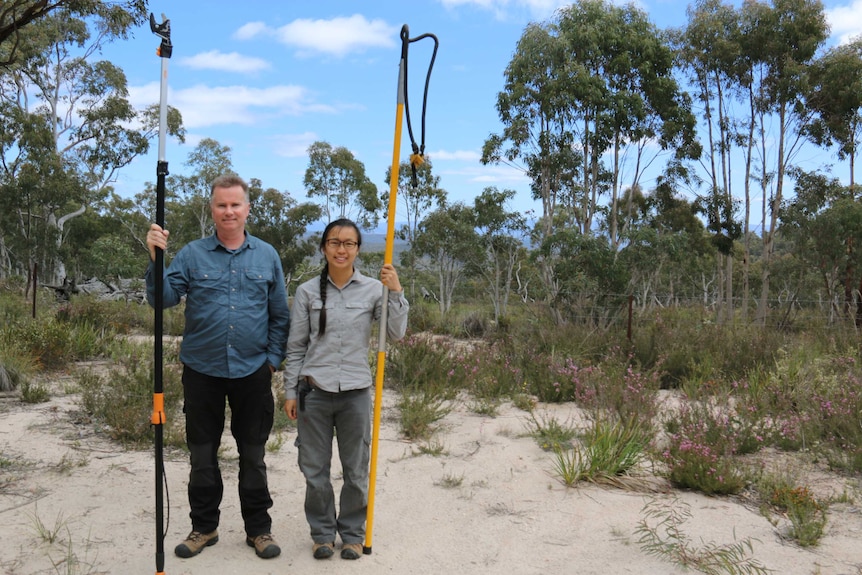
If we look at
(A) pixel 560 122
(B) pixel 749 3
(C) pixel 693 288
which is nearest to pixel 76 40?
(A) pixel 560 122

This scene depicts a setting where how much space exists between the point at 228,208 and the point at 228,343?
67 cm

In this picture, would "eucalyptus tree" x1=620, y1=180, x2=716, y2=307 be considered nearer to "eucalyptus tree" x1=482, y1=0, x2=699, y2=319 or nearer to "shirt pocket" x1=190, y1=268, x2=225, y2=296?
"eucalyptus tree" x1=482, y1=0, x2=699, y2=319

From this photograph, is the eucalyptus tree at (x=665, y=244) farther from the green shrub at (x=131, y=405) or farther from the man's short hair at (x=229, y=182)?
the man's short hair at (x=229, y=182)

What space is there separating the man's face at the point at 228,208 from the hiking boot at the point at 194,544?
161cm

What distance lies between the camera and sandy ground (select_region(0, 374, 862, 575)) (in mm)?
3670

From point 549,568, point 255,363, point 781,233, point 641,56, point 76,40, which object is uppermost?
point 76,40

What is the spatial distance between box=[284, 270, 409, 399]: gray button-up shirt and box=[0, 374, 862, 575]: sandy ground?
0.97 meters

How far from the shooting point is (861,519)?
14.5ft

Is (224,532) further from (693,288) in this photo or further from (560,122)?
(693,288)

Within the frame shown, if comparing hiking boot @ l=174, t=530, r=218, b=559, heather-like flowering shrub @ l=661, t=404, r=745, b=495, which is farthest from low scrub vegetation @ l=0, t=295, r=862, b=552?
hiking boot @ l=174, t=530, r=218, b=559

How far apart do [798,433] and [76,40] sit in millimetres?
31189

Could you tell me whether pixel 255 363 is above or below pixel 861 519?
above

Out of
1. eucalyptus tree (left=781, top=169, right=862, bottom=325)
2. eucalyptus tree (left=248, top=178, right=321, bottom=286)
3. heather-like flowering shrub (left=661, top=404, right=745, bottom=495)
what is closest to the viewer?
heather-like flowering shrub (left=661, top=404, right=745, bottom=495)

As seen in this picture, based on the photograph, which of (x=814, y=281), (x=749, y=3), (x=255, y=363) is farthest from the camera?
(x=814, y=281)
